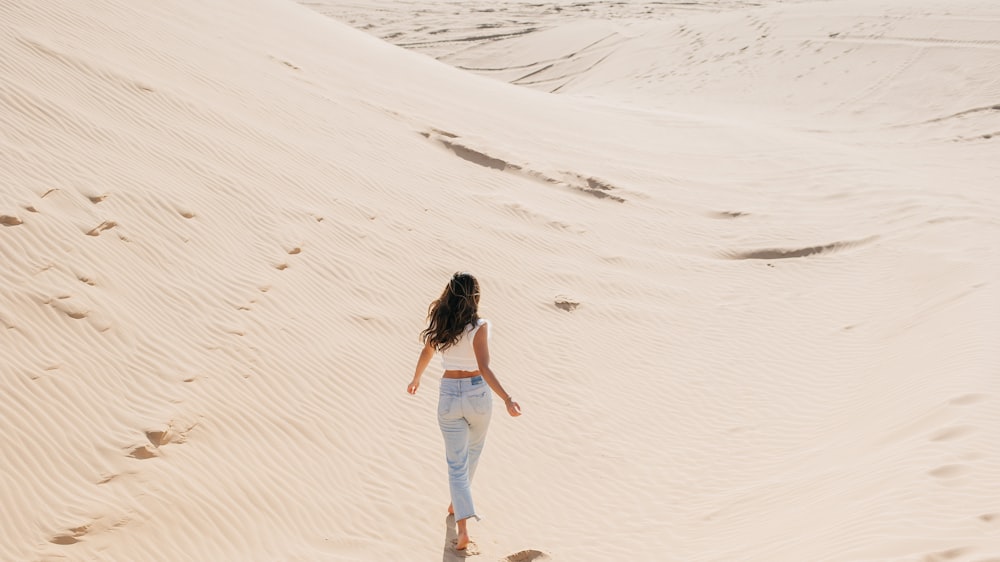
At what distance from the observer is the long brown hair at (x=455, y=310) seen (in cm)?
535

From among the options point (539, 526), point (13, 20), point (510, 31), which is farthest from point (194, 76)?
point (510, 31)

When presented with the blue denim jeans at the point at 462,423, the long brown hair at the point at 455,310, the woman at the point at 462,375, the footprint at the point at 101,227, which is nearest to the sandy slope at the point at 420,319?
the footprint at the point at 101,227

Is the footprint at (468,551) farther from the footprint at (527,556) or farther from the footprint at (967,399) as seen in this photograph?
the footprint at (967,399)

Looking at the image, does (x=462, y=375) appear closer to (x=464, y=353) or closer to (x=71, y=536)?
(x=464, y=353)

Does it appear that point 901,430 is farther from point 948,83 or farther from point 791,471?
point 948,83

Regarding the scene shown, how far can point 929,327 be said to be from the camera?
991cm

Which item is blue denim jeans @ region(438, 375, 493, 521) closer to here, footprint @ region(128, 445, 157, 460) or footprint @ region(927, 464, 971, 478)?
footprint @ region(128, 445, 157, 460)

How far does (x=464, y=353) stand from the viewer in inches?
213

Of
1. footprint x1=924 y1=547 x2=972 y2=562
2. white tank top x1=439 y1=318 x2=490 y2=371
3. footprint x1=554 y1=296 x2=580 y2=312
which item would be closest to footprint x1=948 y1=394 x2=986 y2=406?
footprint x1=924 y1=547 x2=972 y2=562

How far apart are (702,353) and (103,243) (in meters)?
6.94

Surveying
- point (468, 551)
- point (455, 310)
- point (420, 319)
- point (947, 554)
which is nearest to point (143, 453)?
point (468, 551)

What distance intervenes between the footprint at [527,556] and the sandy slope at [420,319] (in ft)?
0.29

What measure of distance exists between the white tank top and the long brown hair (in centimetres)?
3

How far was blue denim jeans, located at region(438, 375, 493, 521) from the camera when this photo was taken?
5488 mm
